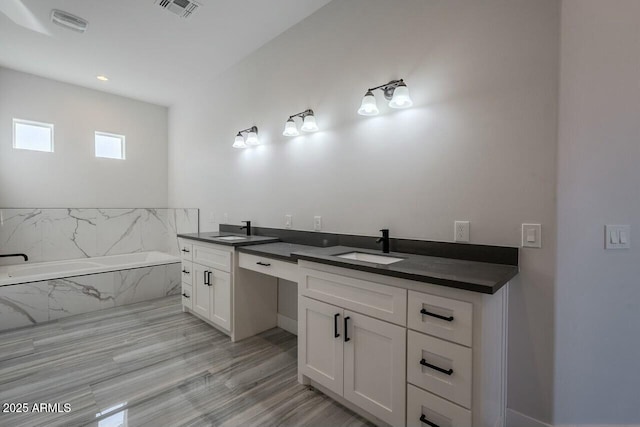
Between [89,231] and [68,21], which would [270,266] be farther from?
[89,231]

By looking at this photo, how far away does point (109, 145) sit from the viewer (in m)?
4.39

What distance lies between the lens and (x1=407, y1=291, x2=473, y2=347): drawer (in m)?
1.19

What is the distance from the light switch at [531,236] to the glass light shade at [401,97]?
98 centimetres

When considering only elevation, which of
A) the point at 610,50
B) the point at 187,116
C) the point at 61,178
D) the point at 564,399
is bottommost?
the point at 564,399

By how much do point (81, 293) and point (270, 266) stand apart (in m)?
A: 2.50

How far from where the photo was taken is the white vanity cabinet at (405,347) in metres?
1.20

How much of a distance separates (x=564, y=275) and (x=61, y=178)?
5.34 m

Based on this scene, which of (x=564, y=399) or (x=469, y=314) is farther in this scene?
(x=564, y=399)

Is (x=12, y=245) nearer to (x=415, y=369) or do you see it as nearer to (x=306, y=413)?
(x=306, y=413)

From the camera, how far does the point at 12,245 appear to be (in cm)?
359

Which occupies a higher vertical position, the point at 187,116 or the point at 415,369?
the point at 187,116

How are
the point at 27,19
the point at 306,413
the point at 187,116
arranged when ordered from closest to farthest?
1. the point at 306,413
2. the point at 27,19
3. the point at 187,116

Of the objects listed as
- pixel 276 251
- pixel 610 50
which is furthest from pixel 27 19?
pixel 610 50

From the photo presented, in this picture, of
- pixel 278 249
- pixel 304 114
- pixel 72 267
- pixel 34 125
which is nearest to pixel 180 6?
pixel 304 114
